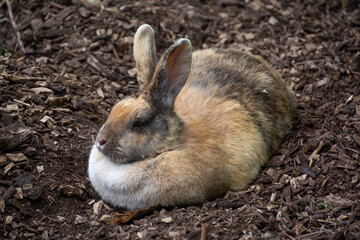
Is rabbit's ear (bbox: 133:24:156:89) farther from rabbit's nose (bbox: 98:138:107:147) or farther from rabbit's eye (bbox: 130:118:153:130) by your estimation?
rabbit's nose (bbox: 98:138:107:147)

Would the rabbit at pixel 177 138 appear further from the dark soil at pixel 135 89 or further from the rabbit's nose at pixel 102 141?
the dark soil at pixel 135 89

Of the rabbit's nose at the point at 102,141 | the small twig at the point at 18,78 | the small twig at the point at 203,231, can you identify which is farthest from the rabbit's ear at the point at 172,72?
the small twig at the point at 18,78

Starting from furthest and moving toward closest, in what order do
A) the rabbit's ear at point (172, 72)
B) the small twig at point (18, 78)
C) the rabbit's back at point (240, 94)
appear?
the small twig at point (18, 78) → the rabbit's back at point (240, 94) → the rabbit's ear at point (172, 72)

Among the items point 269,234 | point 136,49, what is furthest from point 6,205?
point 269,234

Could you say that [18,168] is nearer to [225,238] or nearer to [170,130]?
[170,130]

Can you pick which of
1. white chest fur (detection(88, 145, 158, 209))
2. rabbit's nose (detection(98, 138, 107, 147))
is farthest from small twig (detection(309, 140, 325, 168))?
rabbit's nose (detection(98, 138, 107, 147))
